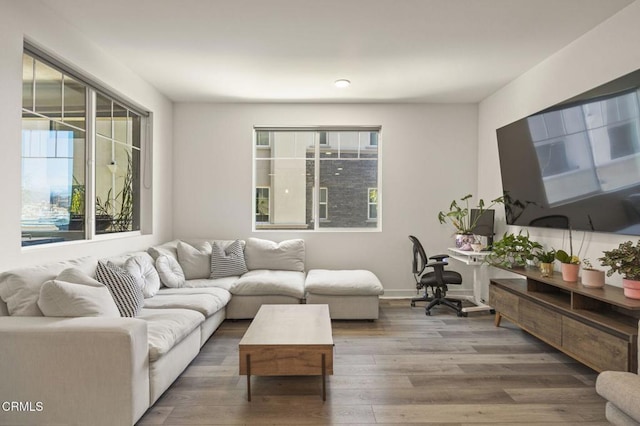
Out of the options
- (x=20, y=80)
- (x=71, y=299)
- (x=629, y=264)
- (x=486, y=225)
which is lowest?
(x=71, y=299)

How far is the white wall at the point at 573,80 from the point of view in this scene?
277cm

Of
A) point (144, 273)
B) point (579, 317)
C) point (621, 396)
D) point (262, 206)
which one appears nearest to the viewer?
point (621, 396)

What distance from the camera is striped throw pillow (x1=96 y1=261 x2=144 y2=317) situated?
9.16 feet

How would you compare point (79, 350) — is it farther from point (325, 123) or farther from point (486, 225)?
point (486, 225)

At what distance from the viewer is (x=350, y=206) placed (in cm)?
538

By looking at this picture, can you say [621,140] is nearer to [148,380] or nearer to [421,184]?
[421,184]

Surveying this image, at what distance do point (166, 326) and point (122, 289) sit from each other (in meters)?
0.54

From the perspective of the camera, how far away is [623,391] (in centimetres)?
173

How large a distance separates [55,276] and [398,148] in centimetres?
420

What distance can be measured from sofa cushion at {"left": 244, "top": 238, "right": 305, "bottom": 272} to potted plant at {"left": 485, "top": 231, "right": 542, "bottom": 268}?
2.34 meters

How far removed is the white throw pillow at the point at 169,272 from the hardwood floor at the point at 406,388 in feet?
2.57

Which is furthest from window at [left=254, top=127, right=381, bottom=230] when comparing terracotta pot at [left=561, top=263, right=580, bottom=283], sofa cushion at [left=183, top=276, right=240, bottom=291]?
terracotta pot at [left=561, top=263, right=580, bottom=283]

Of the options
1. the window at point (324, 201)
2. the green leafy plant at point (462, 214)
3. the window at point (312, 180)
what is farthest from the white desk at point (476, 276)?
the window at point (324, 201)

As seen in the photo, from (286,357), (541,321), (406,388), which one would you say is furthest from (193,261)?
(541,321)
